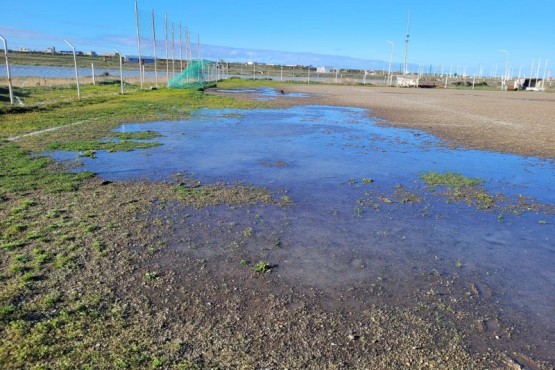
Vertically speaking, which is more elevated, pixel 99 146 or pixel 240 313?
pixel 99 146

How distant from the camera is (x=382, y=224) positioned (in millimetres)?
6605

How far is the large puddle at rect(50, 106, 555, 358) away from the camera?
4.66 meters

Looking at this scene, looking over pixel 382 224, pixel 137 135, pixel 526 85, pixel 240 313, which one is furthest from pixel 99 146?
pixel 526 85

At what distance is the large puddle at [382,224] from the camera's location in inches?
184

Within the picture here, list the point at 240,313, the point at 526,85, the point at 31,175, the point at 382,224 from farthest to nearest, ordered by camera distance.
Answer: the point at 526,85 → the point at 31,175 → the point at 382,224 → the point at 240,313

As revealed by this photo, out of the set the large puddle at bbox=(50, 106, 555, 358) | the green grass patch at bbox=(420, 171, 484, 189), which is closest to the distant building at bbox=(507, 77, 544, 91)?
the large puddle at bbox=(50, 106, 555, 358)

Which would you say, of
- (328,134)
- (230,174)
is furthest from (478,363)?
(328,134)

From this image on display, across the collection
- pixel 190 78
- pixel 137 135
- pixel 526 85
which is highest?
pixel 190 78

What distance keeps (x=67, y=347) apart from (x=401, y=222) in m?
4.86

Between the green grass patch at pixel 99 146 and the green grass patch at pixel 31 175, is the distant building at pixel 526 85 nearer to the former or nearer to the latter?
the green grass patch at pixel 99 146

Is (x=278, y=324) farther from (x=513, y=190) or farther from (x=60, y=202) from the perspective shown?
(x=513, y=190)

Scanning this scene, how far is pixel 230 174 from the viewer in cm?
932

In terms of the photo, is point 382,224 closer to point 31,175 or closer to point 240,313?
point 240,313

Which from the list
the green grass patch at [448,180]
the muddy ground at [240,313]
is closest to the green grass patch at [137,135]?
the muddy ground at [240,313]
